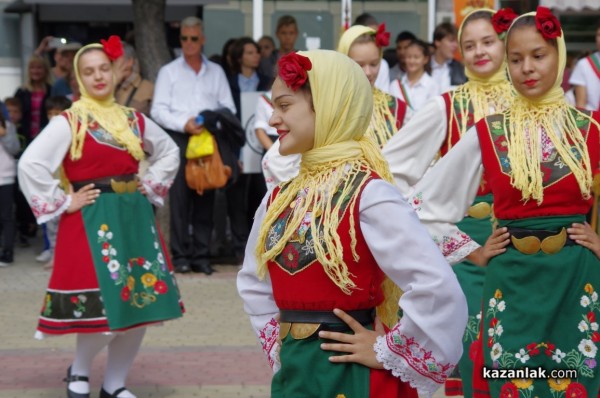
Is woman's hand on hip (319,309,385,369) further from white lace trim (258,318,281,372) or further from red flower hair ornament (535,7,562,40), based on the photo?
red flower hair ornament (535,7,562,40)

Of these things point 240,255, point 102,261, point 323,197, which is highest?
point 323,197

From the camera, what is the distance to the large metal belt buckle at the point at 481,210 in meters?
5.72

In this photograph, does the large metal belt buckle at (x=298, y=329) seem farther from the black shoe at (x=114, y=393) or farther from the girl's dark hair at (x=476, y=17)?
the black shoe at (x=114, y=393)

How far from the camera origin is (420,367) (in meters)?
3.50

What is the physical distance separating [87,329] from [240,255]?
17.2 feet

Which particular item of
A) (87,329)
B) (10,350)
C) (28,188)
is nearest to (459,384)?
(87,329)

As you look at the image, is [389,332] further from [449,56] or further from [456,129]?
[449,56]

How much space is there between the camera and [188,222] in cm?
1130

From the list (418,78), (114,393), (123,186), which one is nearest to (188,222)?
(418,78)

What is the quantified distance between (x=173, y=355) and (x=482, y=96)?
2968mm

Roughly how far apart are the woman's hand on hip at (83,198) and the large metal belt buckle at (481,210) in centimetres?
217

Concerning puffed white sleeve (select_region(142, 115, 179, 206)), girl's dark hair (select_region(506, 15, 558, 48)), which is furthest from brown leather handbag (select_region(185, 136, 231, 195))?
girl's dark hair (select_region(506, 15, 558, 48))

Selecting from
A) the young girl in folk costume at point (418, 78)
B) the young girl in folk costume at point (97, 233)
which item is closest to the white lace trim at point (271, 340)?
the young girl in folk costume at point (97, 233)

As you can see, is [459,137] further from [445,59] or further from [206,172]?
[445,59]
